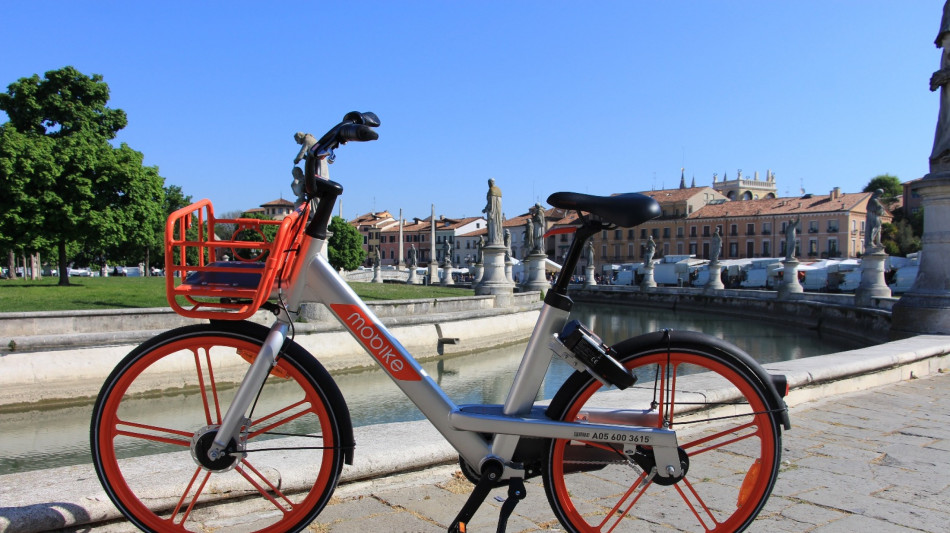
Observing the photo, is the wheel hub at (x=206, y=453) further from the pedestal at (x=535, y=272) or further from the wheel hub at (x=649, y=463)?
the pedestal at (x=535, y=272)

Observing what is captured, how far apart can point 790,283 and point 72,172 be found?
29.4 metres

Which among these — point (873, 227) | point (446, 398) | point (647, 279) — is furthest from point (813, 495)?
point (647, 279)

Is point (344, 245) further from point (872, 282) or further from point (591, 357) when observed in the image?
point (591, 357)

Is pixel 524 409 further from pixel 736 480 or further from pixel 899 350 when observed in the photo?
pixel 899 350

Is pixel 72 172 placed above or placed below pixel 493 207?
above

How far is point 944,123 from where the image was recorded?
1025cm

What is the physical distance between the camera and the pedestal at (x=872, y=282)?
2214 cm

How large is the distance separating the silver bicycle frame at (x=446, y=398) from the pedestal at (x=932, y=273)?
1014cm

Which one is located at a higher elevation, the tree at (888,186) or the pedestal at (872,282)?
the tree at (888,186)

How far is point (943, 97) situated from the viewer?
33.6ft

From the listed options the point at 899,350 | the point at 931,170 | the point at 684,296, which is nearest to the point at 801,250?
the point at 684,296

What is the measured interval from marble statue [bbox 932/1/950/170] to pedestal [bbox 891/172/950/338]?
0.82ft

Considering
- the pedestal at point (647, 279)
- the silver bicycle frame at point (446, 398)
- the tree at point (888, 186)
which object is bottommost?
the pedestal at point (647, 279)

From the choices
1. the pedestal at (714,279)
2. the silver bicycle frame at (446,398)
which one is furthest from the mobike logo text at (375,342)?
the pedestal at (714,279)
